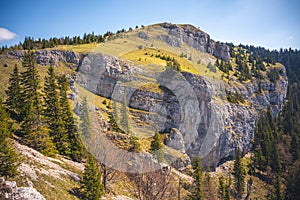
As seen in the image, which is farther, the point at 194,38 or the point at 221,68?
the point at 194,38


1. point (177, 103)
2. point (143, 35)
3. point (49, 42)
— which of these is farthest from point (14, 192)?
point (143, 35)

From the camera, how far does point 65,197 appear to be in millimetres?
22516

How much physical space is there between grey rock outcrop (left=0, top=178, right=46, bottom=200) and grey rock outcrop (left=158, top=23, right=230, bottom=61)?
133712 millimetres

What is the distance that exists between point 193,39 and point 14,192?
150533 mm

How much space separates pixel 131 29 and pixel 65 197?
152741 millimetres

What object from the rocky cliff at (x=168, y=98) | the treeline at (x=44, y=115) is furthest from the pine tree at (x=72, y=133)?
the rocky cliff at (x=168, y=98)

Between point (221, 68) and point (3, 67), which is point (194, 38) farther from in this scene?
point (3, 67)

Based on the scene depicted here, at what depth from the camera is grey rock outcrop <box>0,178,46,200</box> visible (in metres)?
16.4

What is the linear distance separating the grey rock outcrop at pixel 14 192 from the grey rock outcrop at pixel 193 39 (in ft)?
439

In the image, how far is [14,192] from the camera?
1691cm

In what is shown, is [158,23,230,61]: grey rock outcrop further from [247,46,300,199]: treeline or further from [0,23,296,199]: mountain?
[247,46,300,199]: treeline

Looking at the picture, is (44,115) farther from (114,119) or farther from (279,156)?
(279,156)

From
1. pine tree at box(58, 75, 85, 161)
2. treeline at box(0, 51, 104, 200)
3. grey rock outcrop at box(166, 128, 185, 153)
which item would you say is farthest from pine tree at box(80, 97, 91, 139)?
grey rock outcrop at box(166, 128, 185, 153)

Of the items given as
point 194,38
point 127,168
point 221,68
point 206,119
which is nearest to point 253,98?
point 221,68
